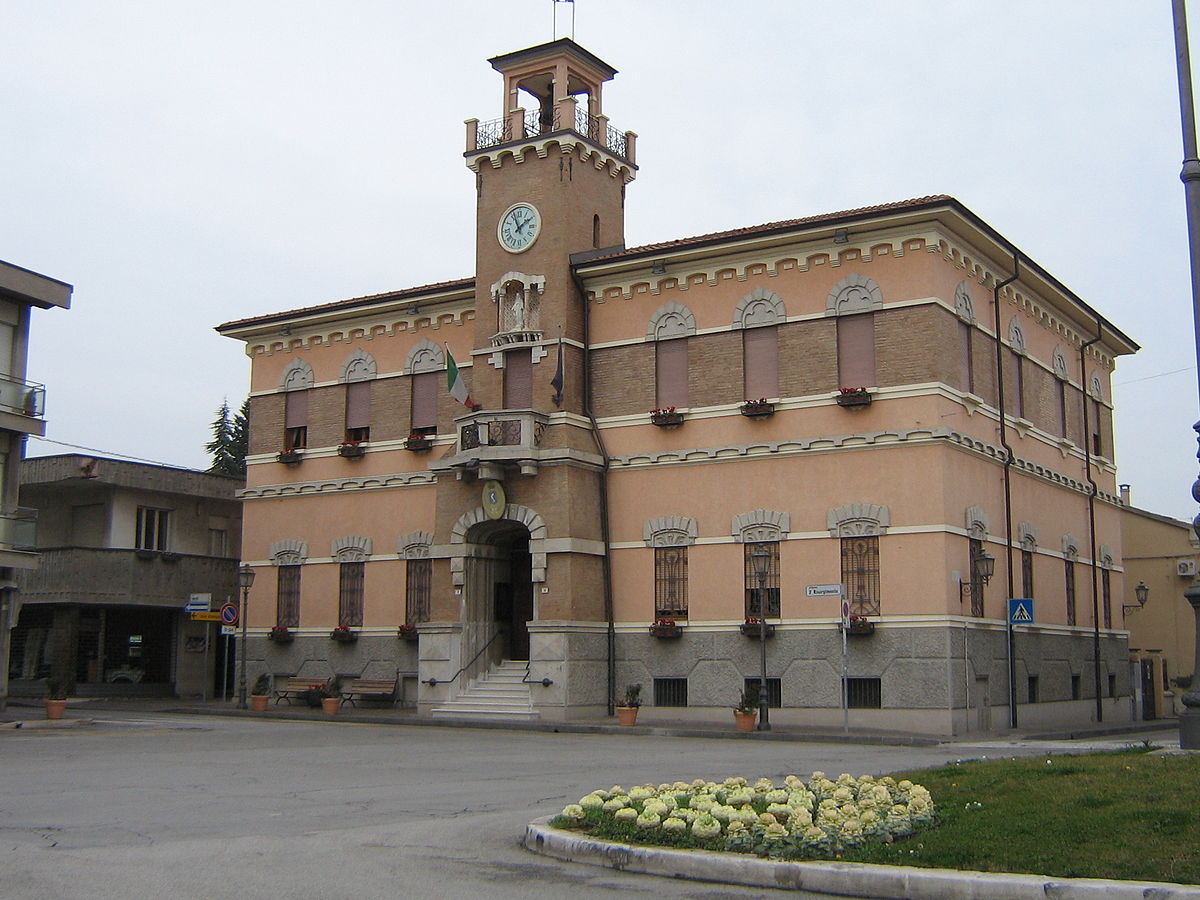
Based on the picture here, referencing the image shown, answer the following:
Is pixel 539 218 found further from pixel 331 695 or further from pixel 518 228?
pixel 331 695

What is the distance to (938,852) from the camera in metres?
9.41

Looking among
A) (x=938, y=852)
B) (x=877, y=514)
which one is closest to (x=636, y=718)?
(x=877, y=514)

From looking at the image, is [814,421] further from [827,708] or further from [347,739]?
[347,739]

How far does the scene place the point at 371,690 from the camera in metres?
33.9

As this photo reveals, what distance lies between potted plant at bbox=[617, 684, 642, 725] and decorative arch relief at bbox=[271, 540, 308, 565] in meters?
11.2

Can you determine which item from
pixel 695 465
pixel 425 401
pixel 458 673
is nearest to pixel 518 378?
pixel 425 401

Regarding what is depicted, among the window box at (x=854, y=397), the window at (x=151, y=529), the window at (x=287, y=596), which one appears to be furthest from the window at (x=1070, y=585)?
the window at (x=151, y=529)

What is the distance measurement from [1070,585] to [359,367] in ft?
62.5

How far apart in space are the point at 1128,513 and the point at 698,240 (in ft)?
67.1

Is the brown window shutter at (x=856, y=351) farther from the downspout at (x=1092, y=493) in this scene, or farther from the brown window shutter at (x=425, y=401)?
the brown window shutter at (x=425, y=401)

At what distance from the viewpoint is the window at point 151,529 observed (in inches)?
1646

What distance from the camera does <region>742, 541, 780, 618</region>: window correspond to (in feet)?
95.6

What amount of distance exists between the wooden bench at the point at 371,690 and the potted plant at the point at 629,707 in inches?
279

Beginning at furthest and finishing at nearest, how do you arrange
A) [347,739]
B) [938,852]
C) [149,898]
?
[347,739]
[938,852]
[149,898]
